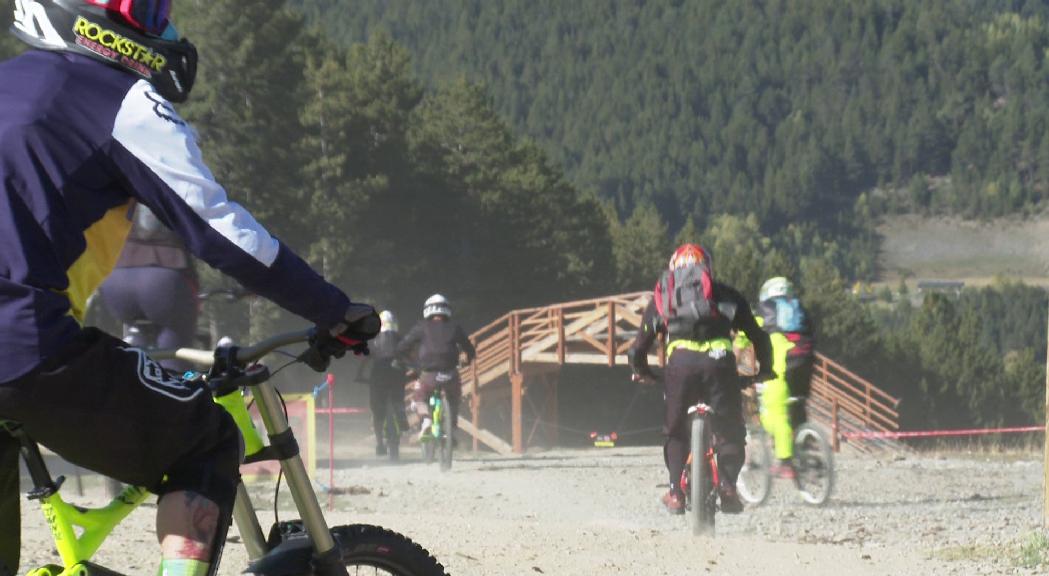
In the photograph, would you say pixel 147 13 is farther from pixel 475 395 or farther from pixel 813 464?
pixel 475 395

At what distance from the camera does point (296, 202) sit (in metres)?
44.4

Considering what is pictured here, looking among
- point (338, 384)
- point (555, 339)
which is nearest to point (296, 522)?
point (555, 339)

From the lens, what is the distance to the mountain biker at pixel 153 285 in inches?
297

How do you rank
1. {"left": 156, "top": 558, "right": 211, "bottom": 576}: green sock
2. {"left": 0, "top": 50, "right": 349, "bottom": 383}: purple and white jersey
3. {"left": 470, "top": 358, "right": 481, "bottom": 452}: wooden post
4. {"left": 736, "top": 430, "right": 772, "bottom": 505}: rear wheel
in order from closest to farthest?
{"left": 0, "top": 50, "right": 349, "bottom": 383}: purple and white jersey < {"left": 156, "top": 558, "right": 211, "bottom": 576}: green sock < {"left": 736, "top": 430, "right": 772, "bottom": 505}: rear wheel < {"left": 470, "top": 358, "right": 481, "bottom": 452}: wooden post

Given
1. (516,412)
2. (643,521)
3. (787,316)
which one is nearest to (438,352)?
(787,316)

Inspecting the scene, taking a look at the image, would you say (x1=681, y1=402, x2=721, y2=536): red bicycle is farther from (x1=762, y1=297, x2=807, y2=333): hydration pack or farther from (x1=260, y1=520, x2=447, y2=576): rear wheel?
(x1=260, y1=520, x2=447, y2=576): rear wheel

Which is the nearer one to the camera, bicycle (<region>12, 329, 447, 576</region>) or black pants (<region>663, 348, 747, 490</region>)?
bicycle (<region>12, 329, 447, 576</region>)

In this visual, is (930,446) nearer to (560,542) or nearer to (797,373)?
(797,373)

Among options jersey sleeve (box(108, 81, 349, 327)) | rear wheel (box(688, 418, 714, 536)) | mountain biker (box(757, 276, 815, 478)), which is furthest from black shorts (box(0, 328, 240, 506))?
mountain biker (box(757, 276, 815, 478))

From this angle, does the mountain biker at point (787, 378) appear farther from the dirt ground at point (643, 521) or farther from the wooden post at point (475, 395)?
the wooden post at point (475, 395)

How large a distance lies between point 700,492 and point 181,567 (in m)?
5.93

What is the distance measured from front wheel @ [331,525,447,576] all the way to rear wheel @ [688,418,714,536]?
5.03 meters

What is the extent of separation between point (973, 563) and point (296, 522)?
14.8ft

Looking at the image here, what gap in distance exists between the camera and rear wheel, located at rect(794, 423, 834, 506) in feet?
36.7
